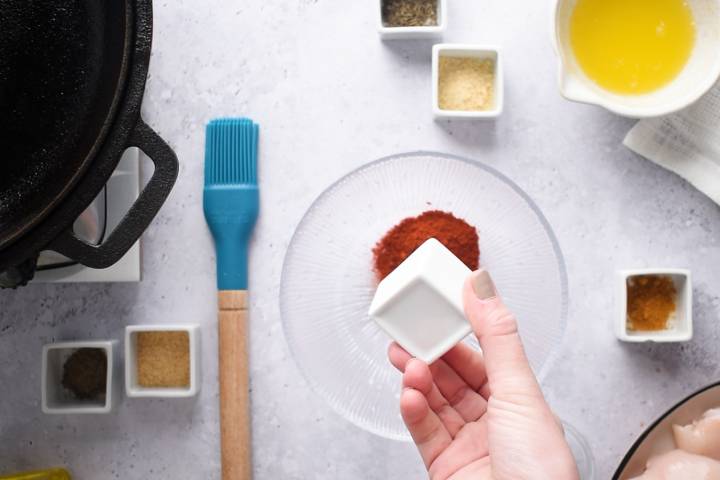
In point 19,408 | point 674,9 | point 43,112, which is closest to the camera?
point 43,112

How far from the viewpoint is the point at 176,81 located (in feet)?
4.23

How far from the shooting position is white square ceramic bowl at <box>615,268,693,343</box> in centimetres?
123

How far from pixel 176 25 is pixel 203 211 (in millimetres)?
291

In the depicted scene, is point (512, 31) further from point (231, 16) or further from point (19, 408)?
point (19, 408)

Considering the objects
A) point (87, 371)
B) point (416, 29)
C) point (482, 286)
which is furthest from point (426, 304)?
point (87, 371)

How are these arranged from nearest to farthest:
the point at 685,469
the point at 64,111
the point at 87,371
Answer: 1. the point at 64,111
2. the point at 685,469
3. the point at 87,371

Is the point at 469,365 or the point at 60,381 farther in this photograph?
the point at 60,381

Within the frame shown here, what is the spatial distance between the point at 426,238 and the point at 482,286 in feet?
0.67

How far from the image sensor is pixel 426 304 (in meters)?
1.07

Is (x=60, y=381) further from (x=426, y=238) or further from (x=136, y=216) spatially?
(x=426, y=238)

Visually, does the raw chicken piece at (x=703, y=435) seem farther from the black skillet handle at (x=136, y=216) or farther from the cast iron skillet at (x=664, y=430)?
the black skillet handle at (x=136, y=216)

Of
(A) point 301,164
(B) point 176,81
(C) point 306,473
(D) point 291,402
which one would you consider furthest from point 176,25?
(C) point 306,473

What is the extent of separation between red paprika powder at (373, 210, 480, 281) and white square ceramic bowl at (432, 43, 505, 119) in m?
0.15

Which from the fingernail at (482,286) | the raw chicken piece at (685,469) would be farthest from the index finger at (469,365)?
the raw chicken piece at (685,469)
